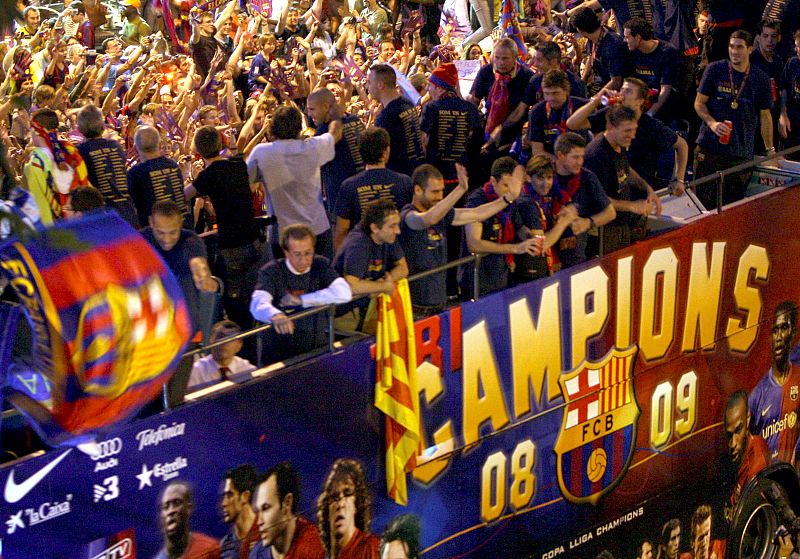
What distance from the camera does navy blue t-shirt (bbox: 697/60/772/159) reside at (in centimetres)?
969

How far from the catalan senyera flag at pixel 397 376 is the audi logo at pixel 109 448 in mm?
1555

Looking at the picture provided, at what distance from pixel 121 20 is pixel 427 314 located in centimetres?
970

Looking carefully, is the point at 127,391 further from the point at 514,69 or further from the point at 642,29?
the point at 642,29

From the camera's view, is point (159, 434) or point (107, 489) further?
point (159, 434)

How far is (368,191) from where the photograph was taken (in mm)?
7250

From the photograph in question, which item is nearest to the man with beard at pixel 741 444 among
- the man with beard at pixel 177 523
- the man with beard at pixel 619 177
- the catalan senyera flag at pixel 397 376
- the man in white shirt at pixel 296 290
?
the man with beard at pixel 619 177

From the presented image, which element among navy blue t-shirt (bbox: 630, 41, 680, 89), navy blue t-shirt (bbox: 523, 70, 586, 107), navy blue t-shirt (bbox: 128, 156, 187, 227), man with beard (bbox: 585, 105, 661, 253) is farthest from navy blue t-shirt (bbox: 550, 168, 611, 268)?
navy blue t-shirt (bbox: 630, 41, 680, 89)

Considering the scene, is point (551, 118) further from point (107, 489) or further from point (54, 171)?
point (107, 489)

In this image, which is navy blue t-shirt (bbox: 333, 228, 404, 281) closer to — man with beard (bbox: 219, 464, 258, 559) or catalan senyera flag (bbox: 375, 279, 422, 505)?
catalan senyera flag (bbox: 375, 279, 422, 505)

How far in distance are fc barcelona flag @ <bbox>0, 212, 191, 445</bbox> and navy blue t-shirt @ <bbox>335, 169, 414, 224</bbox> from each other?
14.0 ft

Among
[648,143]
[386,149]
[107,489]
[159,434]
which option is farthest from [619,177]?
[107,489]

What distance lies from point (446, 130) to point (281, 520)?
3158 mm

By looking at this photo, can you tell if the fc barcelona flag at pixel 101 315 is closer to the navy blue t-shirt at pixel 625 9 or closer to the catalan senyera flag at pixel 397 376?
the catalan senyera flag at pixel 397 376

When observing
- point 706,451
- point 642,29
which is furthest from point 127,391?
point 642,29
